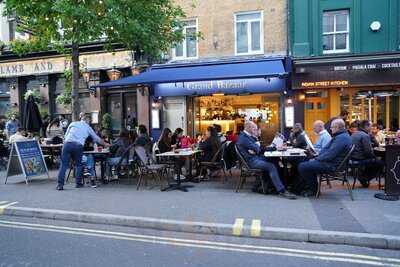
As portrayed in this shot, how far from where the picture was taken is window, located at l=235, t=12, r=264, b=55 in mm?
15852

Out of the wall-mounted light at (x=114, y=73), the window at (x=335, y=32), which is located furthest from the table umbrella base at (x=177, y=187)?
the wall-mounted light at (x=114, y=73)

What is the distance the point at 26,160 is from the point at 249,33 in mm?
9618

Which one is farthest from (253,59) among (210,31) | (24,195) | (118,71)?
(24,195)

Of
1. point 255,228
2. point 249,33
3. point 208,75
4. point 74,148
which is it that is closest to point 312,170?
point 255,228

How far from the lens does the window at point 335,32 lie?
1497 centimetres

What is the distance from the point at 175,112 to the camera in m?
17.2

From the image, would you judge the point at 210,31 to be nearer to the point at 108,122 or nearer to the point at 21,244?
the point at 108,122

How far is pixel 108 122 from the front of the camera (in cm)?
1745

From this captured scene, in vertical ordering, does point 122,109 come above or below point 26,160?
above

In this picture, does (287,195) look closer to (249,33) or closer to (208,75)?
(208,75)

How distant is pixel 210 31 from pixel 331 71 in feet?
16.7

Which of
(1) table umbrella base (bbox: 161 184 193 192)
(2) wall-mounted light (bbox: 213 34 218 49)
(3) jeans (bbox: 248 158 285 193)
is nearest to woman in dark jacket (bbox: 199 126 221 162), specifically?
(1) table umbrella base (bbox: 161 184 193 192)

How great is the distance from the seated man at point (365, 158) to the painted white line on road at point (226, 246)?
14.0 feet

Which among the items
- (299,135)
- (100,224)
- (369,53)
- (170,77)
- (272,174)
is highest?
(369,53)
